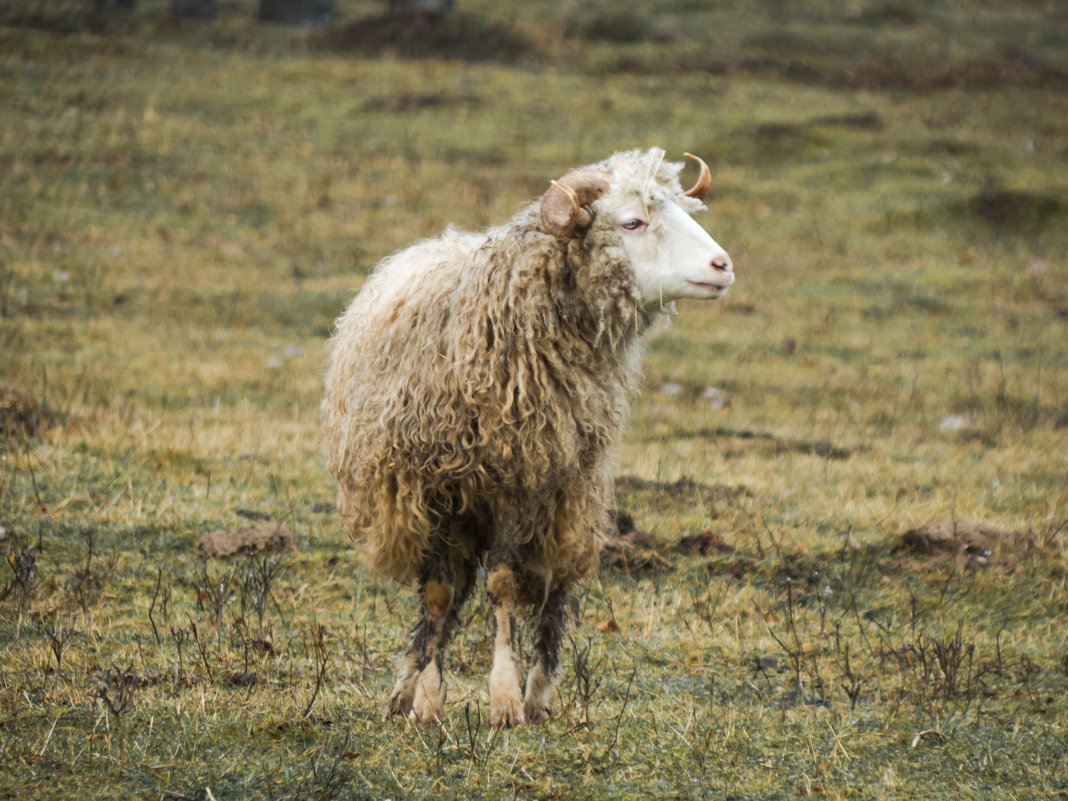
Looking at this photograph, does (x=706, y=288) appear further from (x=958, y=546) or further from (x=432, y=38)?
(x=432, y=38)

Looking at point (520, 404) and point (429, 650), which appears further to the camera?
point (429, 650)

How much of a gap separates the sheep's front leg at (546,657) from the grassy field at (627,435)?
18 centimetres

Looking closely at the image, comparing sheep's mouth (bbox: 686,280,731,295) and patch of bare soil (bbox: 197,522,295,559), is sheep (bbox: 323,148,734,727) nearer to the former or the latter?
sheep's mouth (bbox: 686,280,731,295)

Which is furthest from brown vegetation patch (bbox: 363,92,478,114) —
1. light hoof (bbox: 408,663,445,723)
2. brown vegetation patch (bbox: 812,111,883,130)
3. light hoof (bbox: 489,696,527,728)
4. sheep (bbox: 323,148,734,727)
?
light hoof (bbox: 489,696,527,728)

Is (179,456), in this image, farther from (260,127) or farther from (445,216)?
(260,127)

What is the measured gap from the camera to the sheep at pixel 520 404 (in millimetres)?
4914

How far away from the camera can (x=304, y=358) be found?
12.7m

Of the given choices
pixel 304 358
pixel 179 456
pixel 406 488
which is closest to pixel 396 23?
pixel 304 358

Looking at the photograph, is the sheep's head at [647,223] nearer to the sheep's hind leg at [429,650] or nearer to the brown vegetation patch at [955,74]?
the sheep's hind leg at [429,650]

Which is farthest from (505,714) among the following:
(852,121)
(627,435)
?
(852,121)

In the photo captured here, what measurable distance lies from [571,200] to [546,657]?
208 centimetres

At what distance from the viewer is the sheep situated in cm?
491

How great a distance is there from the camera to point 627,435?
10.8 m

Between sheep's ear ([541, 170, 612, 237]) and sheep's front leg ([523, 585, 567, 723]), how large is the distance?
66.5 inches
